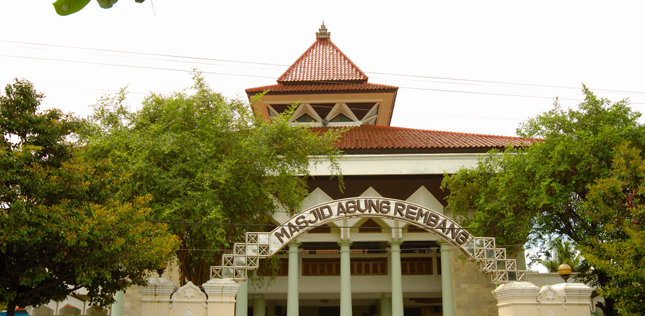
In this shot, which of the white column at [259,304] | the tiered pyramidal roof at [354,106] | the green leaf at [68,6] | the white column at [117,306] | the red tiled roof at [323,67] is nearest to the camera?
the green leaf at [68,6]

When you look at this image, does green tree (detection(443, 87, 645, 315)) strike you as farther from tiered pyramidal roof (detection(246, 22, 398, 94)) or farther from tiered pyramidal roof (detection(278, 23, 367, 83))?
tiered pyramidal roof (detection(278, 23, 367, 83))

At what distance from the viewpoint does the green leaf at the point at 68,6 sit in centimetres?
191

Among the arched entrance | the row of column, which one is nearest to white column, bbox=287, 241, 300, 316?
the row of column

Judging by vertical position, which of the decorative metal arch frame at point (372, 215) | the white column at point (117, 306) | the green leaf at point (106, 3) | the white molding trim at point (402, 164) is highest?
the white molding trim at point (402, 164)

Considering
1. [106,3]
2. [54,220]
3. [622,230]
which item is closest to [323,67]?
[622,230]

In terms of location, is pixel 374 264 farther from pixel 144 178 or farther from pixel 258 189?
pixel 144 178

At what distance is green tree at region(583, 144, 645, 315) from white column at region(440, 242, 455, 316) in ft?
26.5

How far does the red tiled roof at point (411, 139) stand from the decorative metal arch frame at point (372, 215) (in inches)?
272

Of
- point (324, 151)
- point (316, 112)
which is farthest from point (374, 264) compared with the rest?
point (324, 151)

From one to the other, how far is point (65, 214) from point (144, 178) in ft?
14.8

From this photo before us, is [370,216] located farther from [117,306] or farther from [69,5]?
[69,5]

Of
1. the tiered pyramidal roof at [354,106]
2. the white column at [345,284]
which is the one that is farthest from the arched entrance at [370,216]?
the tiered pyramidal roof at [354,106]

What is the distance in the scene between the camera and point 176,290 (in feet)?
46.5

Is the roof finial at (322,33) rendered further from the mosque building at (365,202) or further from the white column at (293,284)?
the white column at (293,284)
